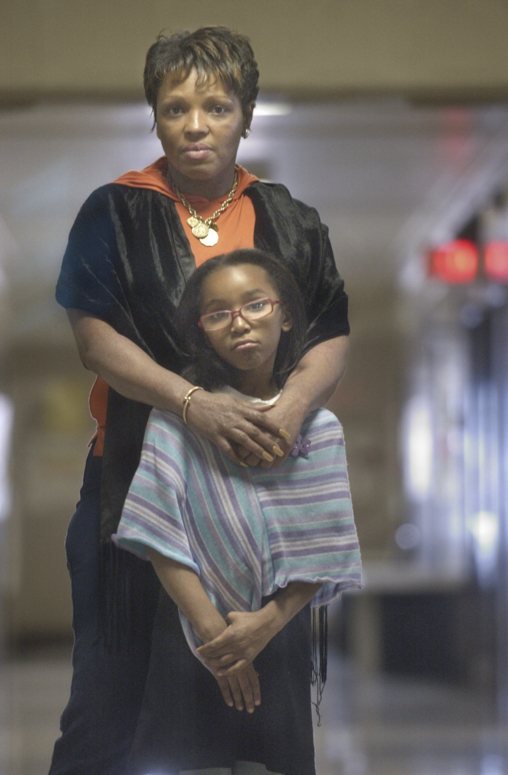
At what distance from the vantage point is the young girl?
5.64 feet

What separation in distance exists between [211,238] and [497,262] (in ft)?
12.2

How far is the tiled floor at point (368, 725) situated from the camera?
2.13 m

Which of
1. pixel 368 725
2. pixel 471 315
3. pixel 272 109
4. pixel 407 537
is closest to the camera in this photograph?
pixel 272 109

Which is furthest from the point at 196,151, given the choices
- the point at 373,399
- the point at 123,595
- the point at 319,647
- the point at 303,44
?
the point at 373,399

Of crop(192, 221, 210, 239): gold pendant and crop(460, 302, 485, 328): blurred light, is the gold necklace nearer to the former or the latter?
crop(192, 221, 210, 239): gold pendant

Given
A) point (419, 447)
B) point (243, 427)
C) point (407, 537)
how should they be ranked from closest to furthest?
1. point (243, 427)
2. point (419, 447)
3. point (407, 537)

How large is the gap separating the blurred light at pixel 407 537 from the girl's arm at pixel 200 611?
418cm

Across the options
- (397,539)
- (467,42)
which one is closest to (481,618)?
(397,539)

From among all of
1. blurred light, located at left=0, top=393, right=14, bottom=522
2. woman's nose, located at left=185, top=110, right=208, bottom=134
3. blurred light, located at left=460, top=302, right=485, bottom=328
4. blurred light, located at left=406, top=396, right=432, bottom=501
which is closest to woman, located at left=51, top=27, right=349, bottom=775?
woman's nose, located at left=185, top=110, right=208, bottom=134

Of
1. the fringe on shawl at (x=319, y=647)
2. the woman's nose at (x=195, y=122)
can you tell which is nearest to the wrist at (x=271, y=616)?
the fringe on shawl at (x=319, y=647)

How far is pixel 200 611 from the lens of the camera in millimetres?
1701

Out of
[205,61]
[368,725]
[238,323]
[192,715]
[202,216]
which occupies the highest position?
[205,61]

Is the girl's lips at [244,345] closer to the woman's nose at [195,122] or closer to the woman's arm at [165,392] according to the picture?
the woman's arm at [165,392]

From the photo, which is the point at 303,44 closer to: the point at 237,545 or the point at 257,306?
the point at 257,306
